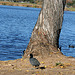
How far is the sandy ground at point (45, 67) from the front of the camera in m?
7.05

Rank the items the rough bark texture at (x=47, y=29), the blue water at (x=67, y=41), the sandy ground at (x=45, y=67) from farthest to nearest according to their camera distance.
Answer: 1. the blue water at (x=67, y=41)
2. the rough bark texture at (x=47, y=29)
3. the sandy ground at (x=45, y=67)

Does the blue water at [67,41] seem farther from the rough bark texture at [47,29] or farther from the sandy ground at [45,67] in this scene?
the sandy ground at [45,67]

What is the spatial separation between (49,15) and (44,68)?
8.43ft

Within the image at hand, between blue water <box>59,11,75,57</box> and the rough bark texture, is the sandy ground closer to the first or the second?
the rough bark texture

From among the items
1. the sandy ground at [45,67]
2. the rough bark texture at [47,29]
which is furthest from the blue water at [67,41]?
the sandy ground at [45,67]

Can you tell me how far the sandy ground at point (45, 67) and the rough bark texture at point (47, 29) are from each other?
39cm

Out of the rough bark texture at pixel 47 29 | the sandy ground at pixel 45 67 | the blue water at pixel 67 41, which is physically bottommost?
the blue water at pixel 67 41

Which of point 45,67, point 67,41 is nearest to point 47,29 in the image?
point 45,67

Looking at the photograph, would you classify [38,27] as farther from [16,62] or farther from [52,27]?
[16,62]

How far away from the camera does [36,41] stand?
935cm

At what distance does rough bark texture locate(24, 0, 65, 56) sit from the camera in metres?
9.26

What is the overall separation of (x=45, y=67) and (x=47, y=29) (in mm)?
2007

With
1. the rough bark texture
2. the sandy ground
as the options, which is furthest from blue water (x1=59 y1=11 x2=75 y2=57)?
the sandy ground

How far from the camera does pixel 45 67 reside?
790cm
